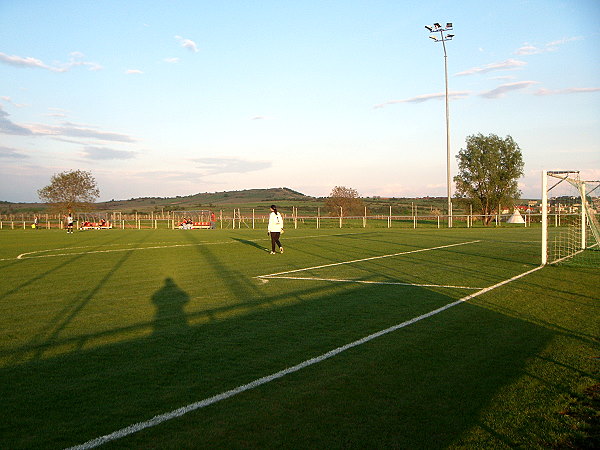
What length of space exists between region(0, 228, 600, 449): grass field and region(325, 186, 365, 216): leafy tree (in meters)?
63.3

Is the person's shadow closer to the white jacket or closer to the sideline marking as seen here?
the sideline marking

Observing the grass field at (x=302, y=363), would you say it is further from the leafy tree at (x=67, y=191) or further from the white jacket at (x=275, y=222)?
the leafy tree at (x=67, y=191)

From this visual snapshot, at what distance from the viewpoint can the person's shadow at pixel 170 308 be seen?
754 cm

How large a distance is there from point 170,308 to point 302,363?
4095 mm

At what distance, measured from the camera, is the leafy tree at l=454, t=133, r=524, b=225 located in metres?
64.8

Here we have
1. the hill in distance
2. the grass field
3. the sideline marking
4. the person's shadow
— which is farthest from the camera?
the hill in distance

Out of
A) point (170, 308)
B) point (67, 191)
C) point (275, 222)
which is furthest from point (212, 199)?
point (170, 308)

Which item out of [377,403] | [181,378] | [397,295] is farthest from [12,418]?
[397,295]

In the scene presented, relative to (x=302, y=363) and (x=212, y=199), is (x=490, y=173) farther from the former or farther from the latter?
(x=212, y=199)

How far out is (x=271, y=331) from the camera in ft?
23.7

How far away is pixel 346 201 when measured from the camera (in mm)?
76000

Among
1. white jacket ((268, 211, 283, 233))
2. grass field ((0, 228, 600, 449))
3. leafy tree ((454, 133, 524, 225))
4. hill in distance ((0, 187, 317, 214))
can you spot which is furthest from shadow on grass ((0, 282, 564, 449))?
hill in distance ((0, 187, 317, 214))

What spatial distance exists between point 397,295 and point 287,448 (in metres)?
6.90

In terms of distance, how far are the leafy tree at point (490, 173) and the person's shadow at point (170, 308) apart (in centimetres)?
5956
